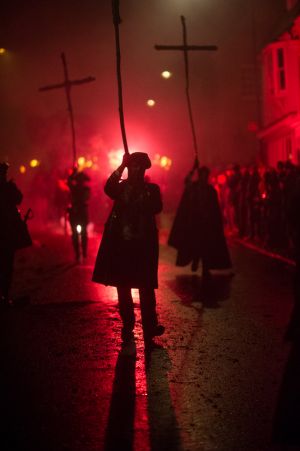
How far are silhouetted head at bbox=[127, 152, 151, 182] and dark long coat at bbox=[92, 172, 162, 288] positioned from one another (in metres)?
0.08

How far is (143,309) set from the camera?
6191 millimetres

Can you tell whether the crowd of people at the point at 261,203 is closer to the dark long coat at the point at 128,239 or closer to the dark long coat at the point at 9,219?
the dark long coat at the point at 9,219

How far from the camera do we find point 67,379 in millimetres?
5246

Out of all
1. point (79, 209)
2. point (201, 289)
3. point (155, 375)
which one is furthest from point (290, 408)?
point (79, 209)

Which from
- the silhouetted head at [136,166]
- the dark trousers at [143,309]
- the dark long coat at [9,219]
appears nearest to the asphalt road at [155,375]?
the dark trousers at [143,309]

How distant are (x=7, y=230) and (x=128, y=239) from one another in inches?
115

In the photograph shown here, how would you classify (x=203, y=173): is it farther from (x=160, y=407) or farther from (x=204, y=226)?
(x=160, y=407)

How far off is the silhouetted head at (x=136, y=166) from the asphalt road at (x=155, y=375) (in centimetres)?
165

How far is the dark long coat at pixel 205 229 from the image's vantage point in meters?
11.0

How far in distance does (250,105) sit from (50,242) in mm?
26542

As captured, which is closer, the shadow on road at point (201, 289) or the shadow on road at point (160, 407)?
the shadow on road at point (160, 407)

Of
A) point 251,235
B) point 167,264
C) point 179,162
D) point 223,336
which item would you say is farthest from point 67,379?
point 179,162

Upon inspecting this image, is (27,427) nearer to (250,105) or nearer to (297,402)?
(297,402)

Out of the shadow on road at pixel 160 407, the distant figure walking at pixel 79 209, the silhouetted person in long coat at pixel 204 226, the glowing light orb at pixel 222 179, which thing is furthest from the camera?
the glowing light orb at pixel 222 179
